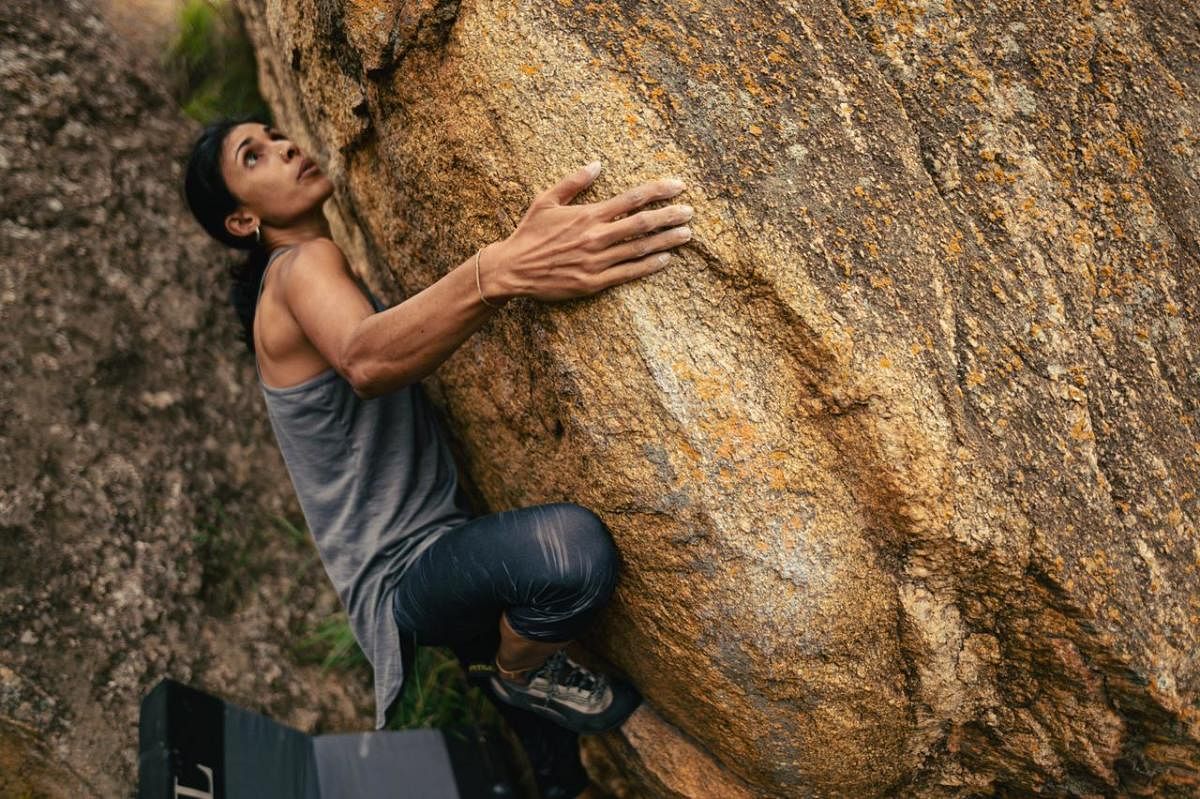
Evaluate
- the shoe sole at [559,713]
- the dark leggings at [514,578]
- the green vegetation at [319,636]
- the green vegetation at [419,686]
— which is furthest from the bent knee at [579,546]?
the green vegetation at [419,686]

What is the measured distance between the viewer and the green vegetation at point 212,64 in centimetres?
515

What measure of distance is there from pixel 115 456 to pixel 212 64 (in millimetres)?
2461

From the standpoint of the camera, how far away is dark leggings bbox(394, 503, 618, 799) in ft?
8.77

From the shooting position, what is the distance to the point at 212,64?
205 inches

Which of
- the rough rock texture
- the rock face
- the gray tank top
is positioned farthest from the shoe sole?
the rough rock texture

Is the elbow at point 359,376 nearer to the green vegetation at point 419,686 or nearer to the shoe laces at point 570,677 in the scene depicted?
the shoe laces at point 570,677

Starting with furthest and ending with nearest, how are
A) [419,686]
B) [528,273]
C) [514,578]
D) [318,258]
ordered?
[419,686], [318,258], [514,578], [528,273]

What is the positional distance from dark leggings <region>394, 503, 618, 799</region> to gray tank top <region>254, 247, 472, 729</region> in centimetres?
11

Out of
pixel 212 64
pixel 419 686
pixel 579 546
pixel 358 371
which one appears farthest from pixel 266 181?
pixel 212 64

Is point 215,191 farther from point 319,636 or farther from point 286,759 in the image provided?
point 319,636

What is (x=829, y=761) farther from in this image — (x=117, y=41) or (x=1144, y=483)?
(x=117, y=41)

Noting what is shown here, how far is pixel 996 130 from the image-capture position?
8.71ft

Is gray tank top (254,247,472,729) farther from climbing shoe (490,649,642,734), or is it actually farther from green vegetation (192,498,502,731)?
green vegetation (192,498,502,731)

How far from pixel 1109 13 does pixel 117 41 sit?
428cm
